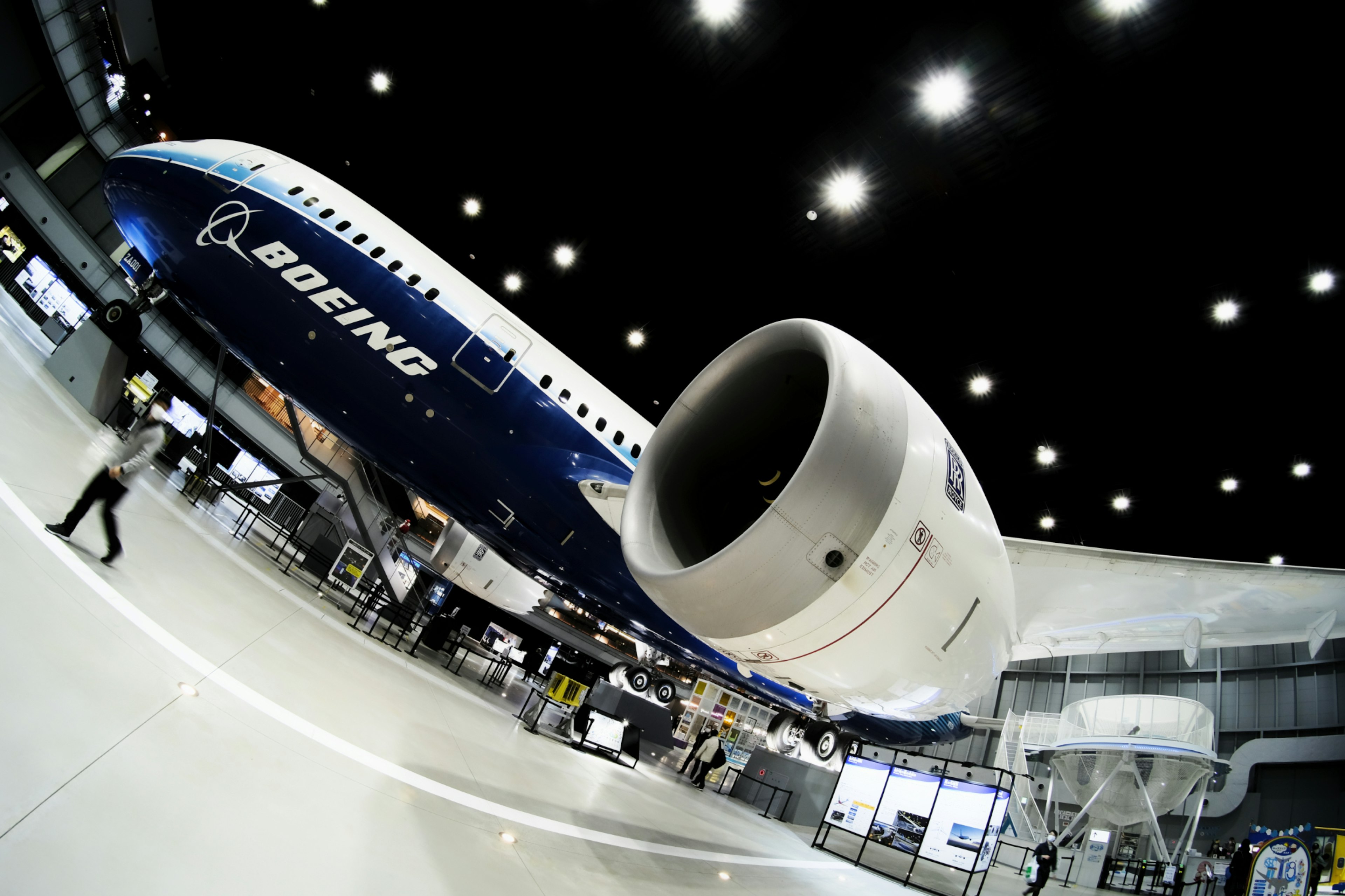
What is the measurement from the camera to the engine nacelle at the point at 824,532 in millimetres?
2664

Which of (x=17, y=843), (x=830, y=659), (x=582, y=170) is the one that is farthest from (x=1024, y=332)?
(x=17, y=843)

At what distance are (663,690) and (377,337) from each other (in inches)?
439

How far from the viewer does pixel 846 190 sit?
22.4ft

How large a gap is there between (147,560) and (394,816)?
308 centimetres

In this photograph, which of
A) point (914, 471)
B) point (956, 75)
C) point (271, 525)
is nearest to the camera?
point (914, 471)

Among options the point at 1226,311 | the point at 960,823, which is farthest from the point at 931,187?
the point at 960,823

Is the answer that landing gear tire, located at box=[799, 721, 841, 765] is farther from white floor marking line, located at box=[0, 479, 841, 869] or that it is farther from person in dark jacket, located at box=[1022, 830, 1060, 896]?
white floor marking line, located at box=[0, 479, 841, 869]

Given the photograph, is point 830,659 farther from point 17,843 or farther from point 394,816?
point 17,843

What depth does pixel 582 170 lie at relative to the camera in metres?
7.99

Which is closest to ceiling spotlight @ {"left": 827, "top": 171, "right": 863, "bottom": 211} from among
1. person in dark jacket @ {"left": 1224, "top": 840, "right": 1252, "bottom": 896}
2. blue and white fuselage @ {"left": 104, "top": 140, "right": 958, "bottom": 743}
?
blue and white fuselage @ {"left": 104, "top": 140, "right": 958, "bottom": 743}

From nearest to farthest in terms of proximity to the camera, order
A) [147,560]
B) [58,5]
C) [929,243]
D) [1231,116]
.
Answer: [147,560] → [1231,116] → [929,243] → [58,5]

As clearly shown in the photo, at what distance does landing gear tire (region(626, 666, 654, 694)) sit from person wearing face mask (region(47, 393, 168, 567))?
10.8 meters

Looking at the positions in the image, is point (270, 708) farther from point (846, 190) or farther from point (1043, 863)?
point (1043, 863)

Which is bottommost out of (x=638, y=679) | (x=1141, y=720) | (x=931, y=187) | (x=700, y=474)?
(x=638, y=679)
